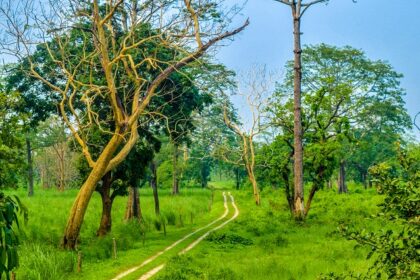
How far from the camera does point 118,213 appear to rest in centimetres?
3133

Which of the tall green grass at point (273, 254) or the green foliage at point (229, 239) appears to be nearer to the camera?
the tall green grass at point (273, 254)

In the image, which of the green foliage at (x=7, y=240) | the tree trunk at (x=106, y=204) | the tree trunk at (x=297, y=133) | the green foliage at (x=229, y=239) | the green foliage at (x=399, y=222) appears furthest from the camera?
the tree trunk at (x=106, y=204)

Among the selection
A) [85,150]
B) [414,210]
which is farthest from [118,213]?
[414,210]

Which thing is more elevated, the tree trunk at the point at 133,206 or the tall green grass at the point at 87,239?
the tree trunk at the point at 133,206

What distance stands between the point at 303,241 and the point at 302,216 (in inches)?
151

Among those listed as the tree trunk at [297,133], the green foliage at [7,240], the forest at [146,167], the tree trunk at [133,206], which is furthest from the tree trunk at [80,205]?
the green foliage at [7,240]

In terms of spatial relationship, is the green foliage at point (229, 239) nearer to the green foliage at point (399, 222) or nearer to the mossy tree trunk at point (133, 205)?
the mossy tree trunk at point (133, 205)

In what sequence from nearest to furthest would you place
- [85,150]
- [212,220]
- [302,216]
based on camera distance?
[85,150] < [302,216] < [212,220]

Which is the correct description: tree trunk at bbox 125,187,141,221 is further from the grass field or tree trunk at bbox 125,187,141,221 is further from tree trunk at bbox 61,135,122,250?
tree trunk at bbox 61,135,122,250

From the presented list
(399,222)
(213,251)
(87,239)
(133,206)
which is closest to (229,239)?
(213,251)

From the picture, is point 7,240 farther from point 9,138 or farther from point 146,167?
point 146,167

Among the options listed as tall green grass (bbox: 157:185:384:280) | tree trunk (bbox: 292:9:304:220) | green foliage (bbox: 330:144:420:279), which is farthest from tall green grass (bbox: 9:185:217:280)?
green foliage (bbox: 330:144:420:279)

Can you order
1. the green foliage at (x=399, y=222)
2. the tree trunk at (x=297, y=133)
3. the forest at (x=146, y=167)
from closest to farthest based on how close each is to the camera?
1. the green foliage at (x=399, y=222)
2. the forest at (x=146, y=167)
3. the tree trunk at (x=297, y=133)

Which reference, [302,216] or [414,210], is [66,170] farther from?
[414,210]
